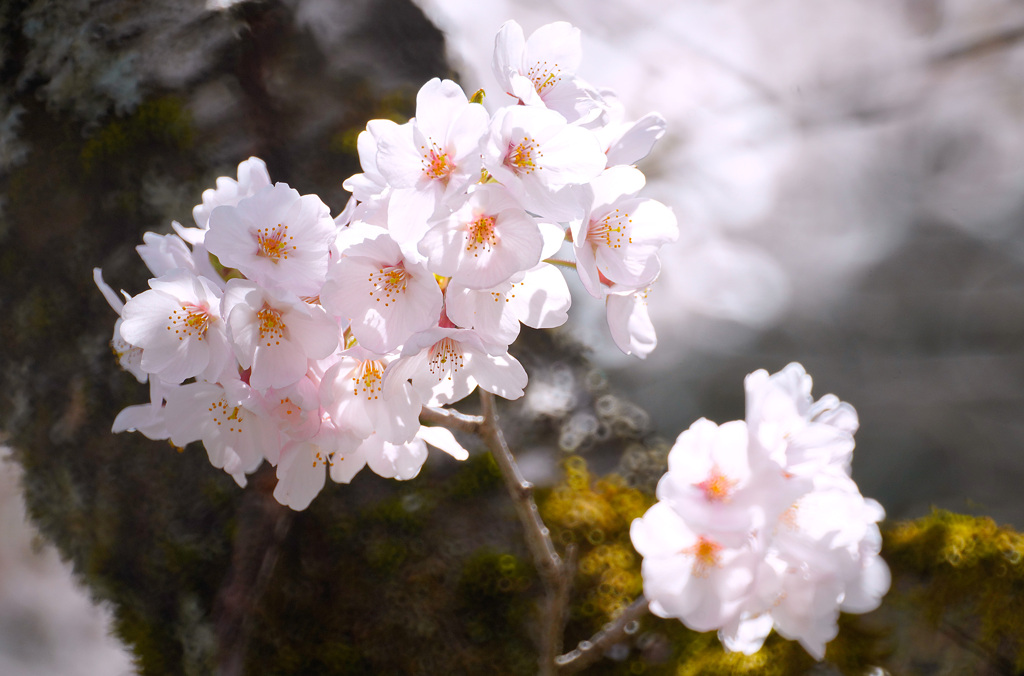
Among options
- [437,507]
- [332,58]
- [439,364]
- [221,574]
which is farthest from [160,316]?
[332,58]

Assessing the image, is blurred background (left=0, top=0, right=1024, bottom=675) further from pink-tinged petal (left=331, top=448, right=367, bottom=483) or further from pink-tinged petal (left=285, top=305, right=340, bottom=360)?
pink-tinged petal (left=285, top=305, right=340, bottom=360)

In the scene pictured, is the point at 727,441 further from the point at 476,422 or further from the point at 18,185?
the point at 18,185

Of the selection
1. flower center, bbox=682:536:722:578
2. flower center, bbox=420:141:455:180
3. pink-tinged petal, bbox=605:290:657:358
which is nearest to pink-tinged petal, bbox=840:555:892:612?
flower center, bbox=682:536:722:578

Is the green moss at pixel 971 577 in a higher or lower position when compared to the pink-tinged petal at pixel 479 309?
lower

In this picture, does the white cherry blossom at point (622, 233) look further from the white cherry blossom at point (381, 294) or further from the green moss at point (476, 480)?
the green moss at point (476, 480)

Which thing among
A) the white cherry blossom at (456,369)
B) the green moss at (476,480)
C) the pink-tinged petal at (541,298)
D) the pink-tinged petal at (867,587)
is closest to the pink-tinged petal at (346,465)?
the white cherry blossom at (456,369)

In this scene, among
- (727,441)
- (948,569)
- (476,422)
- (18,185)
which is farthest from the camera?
(18,185)

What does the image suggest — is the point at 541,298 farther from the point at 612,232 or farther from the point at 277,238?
the point at 277,238
